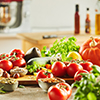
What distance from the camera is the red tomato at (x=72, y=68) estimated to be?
1595 mm

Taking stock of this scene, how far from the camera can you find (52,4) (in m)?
4.50

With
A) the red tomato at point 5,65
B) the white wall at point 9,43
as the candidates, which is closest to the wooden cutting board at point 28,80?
the red tomato at point 5,65

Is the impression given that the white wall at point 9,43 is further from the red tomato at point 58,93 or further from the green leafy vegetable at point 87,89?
the green leafy vegetable at point 87,89

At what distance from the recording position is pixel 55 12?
4.53 m

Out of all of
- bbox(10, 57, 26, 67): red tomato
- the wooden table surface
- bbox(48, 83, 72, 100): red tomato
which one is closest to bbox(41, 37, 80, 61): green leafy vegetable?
bbox(10, 57, 26, 67): red tomato

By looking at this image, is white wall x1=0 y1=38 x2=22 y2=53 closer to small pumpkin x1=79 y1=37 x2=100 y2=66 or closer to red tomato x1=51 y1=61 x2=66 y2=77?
small pumpkin x1=79 y1=37 x2=100 y2=66

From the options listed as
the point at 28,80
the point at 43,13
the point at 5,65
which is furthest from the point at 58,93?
the point at 43,13

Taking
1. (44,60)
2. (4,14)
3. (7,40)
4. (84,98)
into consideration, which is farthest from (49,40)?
(84,98)

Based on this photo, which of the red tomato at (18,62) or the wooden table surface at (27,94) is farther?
the red tomato at (18,62)

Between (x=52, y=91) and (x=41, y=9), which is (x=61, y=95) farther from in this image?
(x=41, y=9)

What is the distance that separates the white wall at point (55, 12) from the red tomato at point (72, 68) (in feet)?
9.69

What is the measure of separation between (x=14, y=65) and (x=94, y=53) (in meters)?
0.58

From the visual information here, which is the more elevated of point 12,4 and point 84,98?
point 12,4

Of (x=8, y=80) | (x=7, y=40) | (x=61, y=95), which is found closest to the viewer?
(x=61, y=95)
